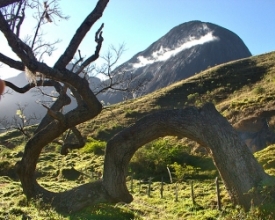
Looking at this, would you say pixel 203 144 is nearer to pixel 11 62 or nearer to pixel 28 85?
pixel 11 62

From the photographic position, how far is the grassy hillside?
10297mm

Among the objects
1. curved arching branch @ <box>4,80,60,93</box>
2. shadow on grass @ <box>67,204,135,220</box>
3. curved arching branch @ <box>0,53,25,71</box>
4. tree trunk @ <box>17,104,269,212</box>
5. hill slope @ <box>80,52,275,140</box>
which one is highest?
hill slope @ <box>80,52,275,140</box>

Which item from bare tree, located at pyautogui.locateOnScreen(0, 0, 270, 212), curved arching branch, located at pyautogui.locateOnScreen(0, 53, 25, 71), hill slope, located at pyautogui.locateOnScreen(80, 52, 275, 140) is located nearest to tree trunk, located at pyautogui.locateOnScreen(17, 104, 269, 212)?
bare tree, located at pyautogui.locateOnScreen(0, 0, 270, 212)

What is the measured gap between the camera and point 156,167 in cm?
2412

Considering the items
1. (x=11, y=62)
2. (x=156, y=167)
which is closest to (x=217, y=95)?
(x=156, y=167)

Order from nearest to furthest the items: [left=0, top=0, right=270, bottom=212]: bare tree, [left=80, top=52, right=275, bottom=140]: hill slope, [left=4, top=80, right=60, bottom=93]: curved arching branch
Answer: [left=0, top=0, right=270, bottom=212]: bare tree → [left=4, top=80, right=60, bottom=93]: curved arching branch → [left=80, top=52, right=275, bottom=140]: hill slope

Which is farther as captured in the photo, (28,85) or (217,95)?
(217,95)

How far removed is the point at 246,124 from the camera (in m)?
26.8

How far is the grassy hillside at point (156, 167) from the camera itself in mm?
10297

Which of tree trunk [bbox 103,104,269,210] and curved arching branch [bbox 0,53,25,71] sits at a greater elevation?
curved arching branch [bbox 0,53,25,71]

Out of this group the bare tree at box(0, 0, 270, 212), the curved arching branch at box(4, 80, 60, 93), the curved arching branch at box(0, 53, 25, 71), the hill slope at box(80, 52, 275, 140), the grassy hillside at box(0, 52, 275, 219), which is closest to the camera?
the bare tree at box(0, 0, 270, 212)

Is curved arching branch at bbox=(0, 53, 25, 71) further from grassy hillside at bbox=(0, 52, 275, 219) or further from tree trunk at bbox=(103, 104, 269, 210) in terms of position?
grassy hillside at bbox=(0, 52, 275, 219)

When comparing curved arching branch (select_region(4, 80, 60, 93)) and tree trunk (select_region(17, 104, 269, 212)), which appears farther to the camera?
curved arching branch (select_region(4, 80, 60, 93))

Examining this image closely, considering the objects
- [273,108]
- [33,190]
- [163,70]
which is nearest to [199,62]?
[163,70]
